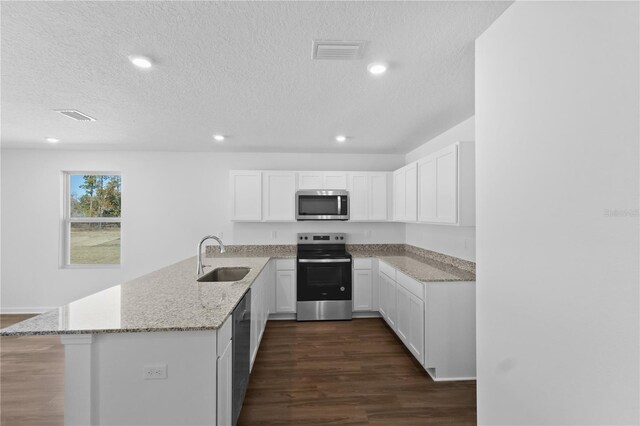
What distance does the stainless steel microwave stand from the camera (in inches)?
168

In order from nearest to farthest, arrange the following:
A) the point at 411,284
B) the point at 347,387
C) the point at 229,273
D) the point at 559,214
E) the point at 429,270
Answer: the point at 559,214, the point at 347,387, the point at 411,284, the point at 429,270, the point at 229,273

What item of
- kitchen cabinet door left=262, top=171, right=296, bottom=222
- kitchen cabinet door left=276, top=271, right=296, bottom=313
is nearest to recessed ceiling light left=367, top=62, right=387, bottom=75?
kitchen cabinet door left=262, top=171, right=296, bottom=222

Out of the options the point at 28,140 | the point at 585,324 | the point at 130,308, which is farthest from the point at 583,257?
the point at 28,140

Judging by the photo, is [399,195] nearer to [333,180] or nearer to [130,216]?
[333,180]

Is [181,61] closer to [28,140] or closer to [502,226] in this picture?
[502,226]

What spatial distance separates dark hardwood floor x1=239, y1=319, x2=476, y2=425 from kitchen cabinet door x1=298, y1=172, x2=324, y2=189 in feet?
6.69

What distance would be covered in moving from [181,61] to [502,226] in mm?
2096

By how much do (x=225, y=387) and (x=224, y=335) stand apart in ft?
0.94

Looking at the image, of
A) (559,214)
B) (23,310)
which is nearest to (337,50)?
(559,214)

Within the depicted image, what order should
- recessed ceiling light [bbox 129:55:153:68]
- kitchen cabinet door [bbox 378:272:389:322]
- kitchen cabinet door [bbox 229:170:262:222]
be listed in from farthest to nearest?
kitchen cabinet door [bbox 229:170:262:222] → kitchen cabinet door [bbox 378:272:389:322] → recessed ceiling light [bbox 129:55:153:68]

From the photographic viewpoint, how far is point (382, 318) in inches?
166

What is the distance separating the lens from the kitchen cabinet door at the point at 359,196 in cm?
439

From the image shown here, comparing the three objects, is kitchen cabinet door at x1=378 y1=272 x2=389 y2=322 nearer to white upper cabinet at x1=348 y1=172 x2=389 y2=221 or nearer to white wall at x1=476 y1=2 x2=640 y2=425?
white upper cabinet at x1=348 y1=172 x2=389 y2=221

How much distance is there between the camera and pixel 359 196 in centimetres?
440
